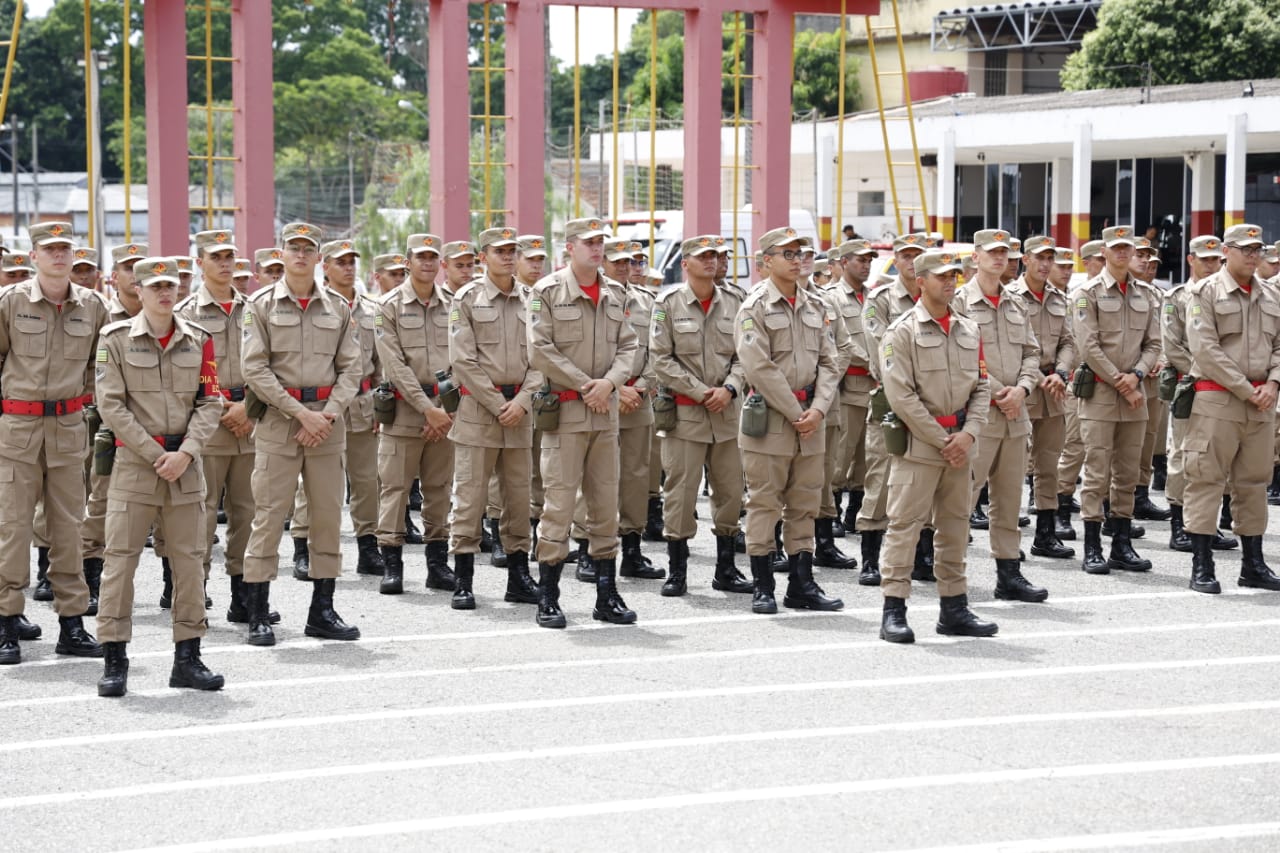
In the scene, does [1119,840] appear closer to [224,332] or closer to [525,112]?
[224,332]

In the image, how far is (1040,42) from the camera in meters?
59.4

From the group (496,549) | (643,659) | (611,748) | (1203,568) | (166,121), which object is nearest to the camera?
(611,748)

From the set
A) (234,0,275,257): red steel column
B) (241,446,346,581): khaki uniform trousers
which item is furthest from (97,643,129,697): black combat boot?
(234,0,275,257): red steel column

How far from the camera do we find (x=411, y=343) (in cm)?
1097

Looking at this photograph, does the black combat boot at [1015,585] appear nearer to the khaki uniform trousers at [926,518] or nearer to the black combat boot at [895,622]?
the khaki uniform trousers at [926,518]

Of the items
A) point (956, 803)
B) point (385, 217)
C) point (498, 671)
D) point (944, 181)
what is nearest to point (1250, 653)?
point (956, 803)

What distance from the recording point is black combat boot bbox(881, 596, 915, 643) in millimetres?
8820

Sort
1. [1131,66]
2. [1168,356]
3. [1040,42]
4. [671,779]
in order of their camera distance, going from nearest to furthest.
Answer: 1. [671,779]
2. [1168,356]
3. [1131,66]
4. [1040,42]

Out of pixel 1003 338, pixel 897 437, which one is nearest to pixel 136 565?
pixel 897 437

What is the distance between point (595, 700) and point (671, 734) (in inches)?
26.3

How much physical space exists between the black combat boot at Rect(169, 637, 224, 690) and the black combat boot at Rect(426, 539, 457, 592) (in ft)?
9.01

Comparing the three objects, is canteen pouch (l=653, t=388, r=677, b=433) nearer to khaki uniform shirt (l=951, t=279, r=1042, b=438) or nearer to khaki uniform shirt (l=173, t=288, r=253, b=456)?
Result: khaki uniform shirt (l=951, t=279, r=1042, b=438)

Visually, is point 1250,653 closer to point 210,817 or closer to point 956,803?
point 956,803

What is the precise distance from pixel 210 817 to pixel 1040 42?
188ft
